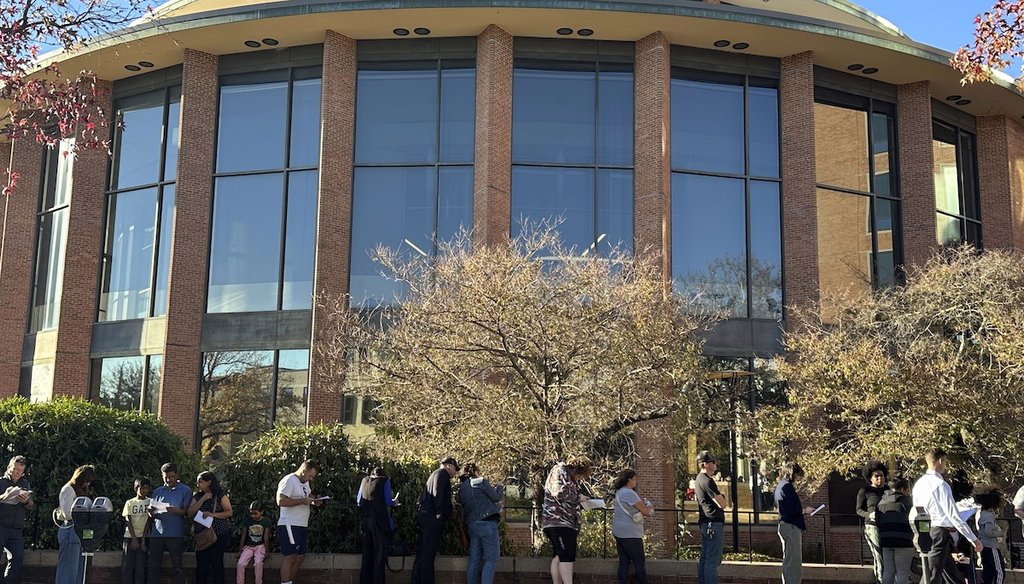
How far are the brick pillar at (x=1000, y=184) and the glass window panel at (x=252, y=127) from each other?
64.8ft

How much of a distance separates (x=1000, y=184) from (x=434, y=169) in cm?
Result: 1657

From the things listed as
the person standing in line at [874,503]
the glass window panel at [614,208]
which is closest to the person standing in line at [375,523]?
the person standing in line at [874,503]

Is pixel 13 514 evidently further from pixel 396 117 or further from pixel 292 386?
pixel 396 117

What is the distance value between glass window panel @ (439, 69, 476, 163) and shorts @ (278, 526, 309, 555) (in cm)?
1396

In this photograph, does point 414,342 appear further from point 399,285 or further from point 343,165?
point 343,165

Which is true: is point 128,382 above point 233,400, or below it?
above

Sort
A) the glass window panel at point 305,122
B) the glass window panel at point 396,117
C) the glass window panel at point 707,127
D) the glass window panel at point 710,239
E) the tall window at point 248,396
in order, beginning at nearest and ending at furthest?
the tall window at point 248,396
the glass window panel at point 710,239
the glass window panel at point 396,117
the glass window panel at point 305,122
the glass window panel at point 707,127

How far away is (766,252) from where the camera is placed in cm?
2597

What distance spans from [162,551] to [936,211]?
2230 cm

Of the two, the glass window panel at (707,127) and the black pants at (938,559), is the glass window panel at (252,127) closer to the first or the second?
the glass window panel at (707,127)

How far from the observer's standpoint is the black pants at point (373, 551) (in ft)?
42.4

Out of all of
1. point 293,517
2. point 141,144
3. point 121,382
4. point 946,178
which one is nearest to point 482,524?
point 293,517

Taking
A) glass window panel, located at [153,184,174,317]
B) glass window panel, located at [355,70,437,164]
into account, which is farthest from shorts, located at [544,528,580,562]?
glass window panel, located at [153,184,174,317]

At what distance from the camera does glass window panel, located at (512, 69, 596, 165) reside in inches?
1005
